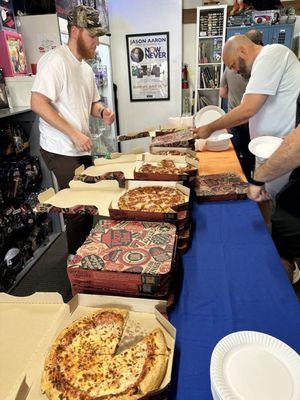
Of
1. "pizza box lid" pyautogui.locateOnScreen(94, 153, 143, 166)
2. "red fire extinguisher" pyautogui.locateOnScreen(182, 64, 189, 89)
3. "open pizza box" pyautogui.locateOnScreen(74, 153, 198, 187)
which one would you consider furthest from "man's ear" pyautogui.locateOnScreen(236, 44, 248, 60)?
"red fire extinguisher" pyautogui.locateOnScreen(182, 64, 189, 89)

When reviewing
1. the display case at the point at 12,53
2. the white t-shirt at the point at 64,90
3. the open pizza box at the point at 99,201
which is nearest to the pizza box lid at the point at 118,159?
the white t-shirt at the point at 64,90

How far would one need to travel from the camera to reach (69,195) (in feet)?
5.03

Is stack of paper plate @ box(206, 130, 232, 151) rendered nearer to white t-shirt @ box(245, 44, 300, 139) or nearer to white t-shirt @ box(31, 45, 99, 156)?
white t-shirt @ box(245, 44, 300, 139)

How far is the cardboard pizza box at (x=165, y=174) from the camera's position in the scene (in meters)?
1.47

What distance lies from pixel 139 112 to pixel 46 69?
3683 mm

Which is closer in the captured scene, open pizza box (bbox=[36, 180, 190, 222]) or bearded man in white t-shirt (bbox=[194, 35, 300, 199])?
open pizza box (bbox=[36, 180, 190, 222])

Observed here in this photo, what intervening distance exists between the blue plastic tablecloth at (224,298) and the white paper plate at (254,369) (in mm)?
91

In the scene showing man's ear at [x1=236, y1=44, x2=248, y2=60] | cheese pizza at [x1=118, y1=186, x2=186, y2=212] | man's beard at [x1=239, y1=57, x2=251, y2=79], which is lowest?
cheese pizza at [x1=118, y1=186, x2=186, y2=212]

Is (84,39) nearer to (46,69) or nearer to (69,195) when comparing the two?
(46,69)

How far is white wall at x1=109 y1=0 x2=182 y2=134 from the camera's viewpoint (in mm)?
4695

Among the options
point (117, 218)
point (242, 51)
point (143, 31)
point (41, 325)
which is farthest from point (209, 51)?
point (41, 325)

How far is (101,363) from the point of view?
0.69 metres

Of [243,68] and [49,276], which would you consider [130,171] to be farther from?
[49,276]

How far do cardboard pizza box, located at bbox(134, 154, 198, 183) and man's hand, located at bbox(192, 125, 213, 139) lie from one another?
0.49 m
